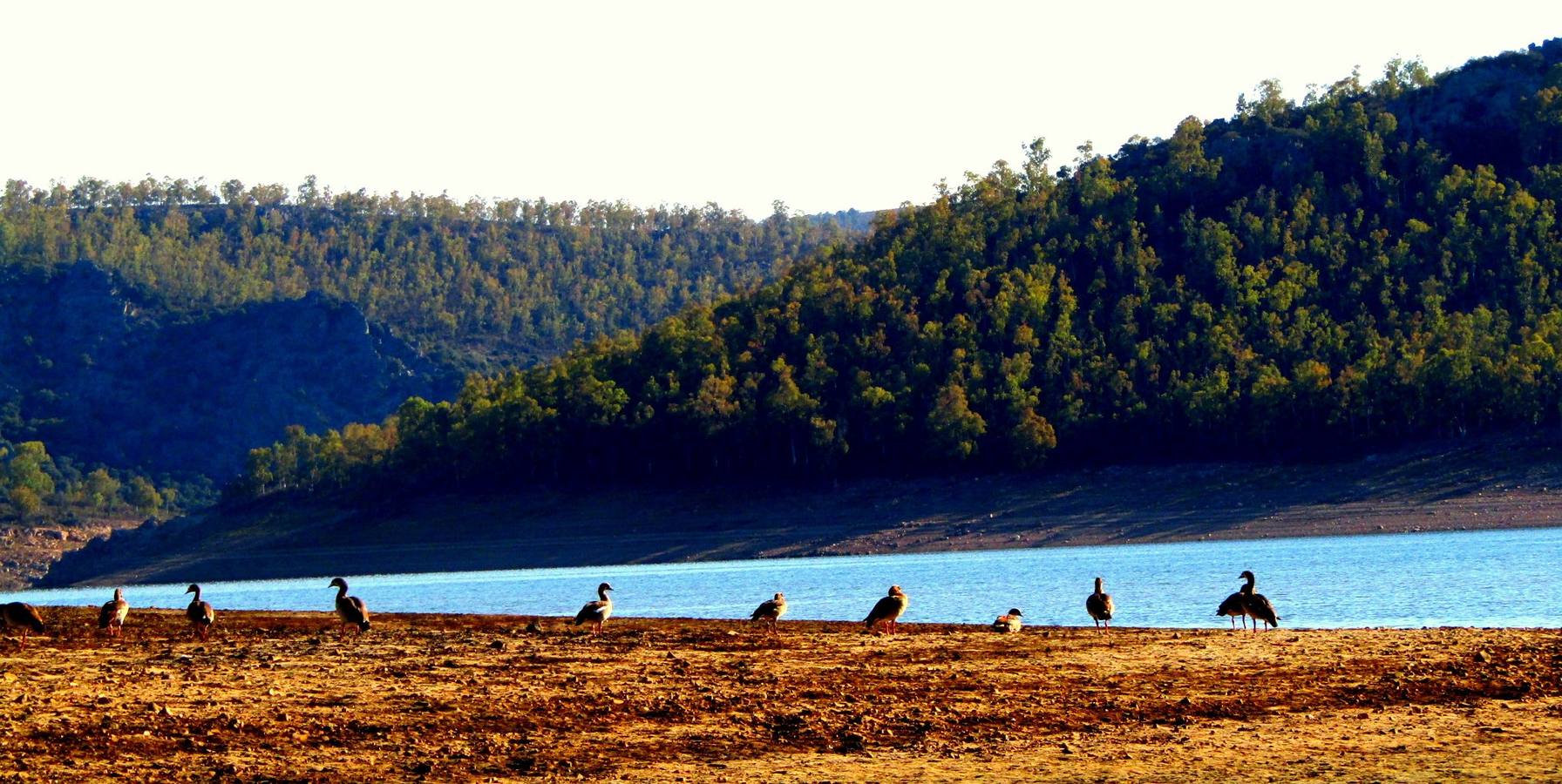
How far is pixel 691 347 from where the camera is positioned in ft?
400

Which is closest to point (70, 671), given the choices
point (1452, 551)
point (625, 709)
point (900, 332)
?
point (625, 709)

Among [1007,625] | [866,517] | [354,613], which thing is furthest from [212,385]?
[1007,625]

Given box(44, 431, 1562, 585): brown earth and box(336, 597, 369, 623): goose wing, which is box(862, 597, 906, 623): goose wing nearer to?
box(336, 597, 369, 623): goose wing

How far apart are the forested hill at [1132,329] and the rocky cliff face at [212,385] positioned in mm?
58626

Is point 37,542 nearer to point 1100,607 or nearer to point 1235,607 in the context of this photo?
point 1100,607

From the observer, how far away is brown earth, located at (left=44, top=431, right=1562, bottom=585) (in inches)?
3196

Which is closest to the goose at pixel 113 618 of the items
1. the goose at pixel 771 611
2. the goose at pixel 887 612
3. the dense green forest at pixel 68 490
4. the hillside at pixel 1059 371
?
the goose at pixel 771 611

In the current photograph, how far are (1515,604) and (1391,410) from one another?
57076 mm

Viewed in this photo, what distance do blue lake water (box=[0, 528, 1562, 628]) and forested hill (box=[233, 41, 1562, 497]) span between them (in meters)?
17.7

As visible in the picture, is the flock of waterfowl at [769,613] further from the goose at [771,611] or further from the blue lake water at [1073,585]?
the blue lake water at [1073,585]

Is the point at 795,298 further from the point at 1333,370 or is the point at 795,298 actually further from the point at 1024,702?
the point at 1024,702

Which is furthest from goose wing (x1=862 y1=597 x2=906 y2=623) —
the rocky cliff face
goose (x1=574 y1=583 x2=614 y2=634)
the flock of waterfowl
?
the rocky cliff face

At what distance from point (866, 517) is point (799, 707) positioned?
74785 millimetres

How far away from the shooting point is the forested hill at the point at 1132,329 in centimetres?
9975
